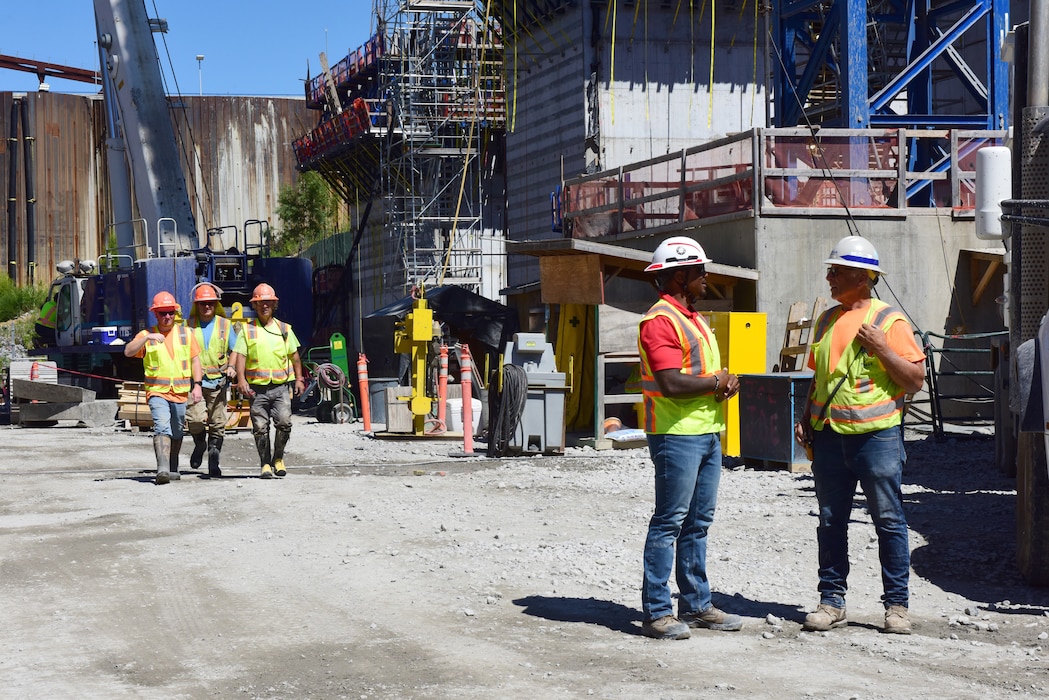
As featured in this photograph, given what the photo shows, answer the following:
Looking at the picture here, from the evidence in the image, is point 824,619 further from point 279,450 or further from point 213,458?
point 213,458

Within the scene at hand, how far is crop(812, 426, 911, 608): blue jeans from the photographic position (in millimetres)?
6590

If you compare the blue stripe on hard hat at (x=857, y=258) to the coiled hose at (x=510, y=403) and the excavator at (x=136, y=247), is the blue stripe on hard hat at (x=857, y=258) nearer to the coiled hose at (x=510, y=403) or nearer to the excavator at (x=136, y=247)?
the coiled hose at (x=510, y=403)

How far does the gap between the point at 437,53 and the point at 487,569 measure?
31.5 m

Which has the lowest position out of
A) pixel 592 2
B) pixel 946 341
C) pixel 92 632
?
pixel 92 632

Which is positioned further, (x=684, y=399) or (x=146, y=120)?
(x=146, y=120)

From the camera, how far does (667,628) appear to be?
6.45m

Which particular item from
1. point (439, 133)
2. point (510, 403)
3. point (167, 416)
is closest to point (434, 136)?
point (439, 133)

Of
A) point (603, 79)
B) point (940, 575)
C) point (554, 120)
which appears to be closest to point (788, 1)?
point (603, 79)

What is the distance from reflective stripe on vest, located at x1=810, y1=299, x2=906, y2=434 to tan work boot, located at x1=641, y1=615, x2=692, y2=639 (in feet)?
3.98

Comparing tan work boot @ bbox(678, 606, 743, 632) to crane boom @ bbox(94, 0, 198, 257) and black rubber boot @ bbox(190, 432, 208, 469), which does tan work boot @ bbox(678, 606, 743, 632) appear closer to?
black rubber boot @ bbox(190, 432, 208, 469)

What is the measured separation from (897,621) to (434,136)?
3268cm

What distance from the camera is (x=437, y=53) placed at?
38.4 meters

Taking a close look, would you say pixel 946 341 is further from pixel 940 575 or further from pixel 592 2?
pixel 592 2

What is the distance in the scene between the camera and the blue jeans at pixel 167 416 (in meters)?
13.5
